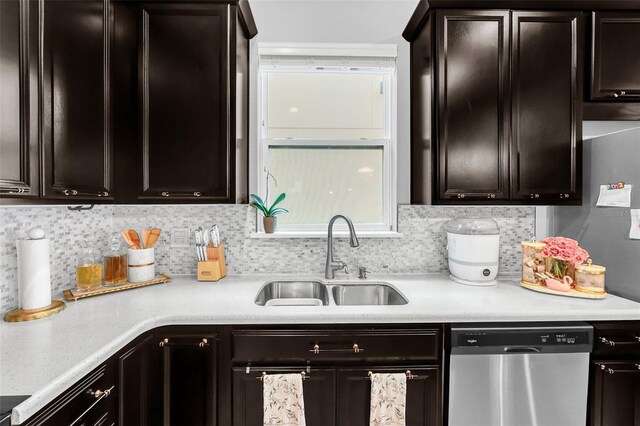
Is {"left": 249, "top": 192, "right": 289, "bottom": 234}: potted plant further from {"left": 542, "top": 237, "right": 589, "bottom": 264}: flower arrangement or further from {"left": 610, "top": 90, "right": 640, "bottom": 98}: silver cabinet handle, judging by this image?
{"left": 610, "top": 90, "right": 640, "bottom": 98}: silver cabinet handle

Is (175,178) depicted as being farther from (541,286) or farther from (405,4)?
(541,286)

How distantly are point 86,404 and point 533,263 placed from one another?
223cm

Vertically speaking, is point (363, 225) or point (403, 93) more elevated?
point (403, 93)

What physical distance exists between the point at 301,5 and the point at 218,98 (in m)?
0.98

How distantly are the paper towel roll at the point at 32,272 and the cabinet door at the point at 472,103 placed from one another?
1963 millimetres

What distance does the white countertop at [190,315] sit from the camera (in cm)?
97

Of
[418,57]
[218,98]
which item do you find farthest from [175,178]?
[418,57]

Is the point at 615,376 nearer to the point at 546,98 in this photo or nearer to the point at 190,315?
the point at 546,98

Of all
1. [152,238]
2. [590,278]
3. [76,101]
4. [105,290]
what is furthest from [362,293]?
[76,101]

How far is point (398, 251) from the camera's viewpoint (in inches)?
86.0

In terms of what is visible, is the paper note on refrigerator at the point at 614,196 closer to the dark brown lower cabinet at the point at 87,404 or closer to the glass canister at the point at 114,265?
the dark brown lower cabinet at the point at 87,404

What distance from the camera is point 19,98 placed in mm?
1119

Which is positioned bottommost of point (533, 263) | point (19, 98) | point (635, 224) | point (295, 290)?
point (295, 290)

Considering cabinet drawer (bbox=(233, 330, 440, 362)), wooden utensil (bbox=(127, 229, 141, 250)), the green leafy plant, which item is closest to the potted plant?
the green leafy plant
